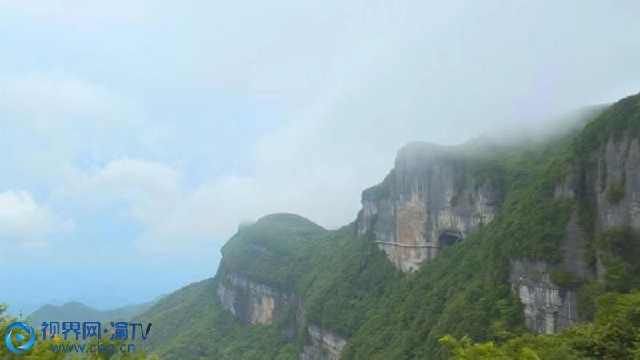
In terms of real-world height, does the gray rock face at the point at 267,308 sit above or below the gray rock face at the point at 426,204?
below

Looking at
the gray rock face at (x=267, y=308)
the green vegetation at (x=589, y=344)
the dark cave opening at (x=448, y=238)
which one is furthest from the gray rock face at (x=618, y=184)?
the gray rock face at (x=267, y=308)

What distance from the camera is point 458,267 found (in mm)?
87688

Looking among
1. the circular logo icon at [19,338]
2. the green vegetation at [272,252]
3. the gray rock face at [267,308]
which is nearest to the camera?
A: the circular logo icon at [19,338]

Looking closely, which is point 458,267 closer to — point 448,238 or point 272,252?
point 448,238

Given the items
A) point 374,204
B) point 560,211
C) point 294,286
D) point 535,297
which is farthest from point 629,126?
point 294,286

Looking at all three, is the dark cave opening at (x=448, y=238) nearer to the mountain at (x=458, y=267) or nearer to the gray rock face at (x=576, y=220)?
the mountain at (x=458, y=267)

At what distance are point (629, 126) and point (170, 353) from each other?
11988 centimetres

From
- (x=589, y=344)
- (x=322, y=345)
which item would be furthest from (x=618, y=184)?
(x=322, y=345)

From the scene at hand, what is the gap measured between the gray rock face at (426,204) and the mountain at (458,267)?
244 mm

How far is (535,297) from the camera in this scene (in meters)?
60.2

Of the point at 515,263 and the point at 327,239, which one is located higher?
the point at 327,239

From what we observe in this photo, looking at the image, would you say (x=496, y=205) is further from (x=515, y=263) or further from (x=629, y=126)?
(x=629, y=126)

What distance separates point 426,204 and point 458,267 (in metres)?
15.2

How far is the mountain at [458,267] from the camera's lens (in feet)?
170
